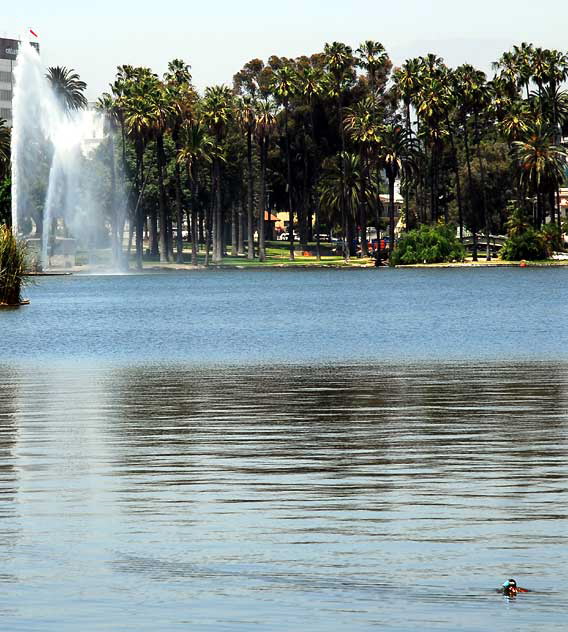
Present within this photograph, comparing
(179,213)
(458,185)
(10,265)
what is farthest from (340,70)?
(10,265)

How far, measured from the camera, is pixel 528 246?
159875mm

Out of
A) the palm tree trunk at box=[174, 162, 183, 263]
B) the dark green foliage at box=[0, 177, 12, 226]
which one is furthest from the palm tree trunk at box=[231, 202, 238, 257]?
the dark green foliage at box=[0, 177, 12, 226]

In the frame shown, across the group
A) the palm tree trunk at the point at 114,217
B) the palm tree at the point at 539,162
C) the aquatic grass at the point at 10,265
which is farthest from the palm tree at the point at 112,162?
the aquatic grass at the point at 10,265

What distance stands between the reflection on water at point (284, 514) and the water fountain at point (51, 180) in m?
102

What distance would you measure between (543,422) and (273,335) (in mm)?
31995

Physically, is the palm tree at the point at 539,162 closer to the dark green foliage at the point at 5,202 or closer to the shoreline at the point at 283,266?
the shoreline at the point at 283,266

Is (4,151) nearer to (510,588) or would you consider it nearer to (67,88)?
(67,88)

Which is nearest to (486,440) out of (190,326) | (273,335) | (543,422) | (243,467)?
(543,422)

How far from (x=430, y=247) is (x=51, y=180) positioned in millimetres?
44787

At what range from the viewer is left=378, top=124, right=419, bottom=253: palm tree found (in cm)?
17312

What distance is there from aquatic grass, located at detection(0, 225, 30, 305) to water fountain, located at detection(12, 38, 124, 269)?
49.0 meters

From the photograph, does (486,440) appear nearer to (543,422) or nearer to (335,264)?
(543,422)

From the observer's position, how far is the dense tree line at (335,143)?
541 feet

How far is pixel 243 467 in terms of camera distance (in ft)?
63.7
